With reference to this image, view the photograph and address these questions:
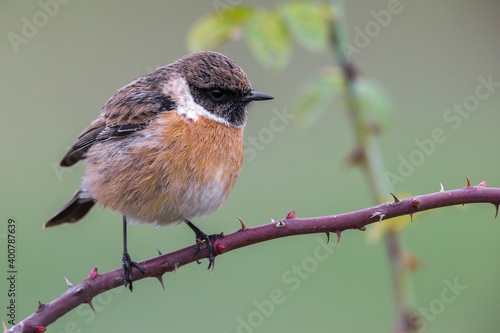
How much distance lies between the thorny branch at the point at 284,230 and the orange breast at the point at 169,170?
82cm

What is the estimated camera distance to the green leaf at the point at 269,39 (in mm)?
2885

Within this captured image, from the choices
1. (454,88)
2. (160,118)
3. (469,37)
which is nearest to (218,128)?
(160,118)

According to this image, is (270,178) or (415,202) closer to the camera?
(415,202)

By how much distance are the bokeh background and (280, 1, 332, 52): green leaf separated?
114cm

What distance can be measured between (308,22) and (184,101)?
1485 mm

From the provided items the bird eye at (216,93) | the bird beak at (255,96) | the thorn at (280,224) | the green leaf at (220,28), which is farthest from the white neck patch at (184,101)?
the thorn at (280,224)

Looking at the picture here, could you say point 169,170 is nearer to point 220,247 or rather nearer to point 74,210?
point 220,247

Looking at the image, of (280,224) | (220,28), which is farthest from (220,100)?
(280,224)

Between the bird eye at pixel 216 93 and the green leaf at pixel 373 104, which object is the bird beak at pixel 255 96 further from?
the green leaf at pixel 373 104

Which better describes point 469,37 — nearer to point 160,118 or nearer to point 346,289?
point 346,289

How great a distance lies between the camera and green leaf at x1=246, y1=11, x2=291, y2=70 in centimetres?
288

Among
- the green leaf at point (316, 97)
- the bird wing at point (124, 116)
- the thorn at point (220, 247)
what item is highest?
the bird wing at point (124, 116)

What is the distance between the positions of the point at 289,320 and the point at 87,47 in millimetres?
4592

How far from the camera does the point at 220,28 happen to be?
3.07 meters
